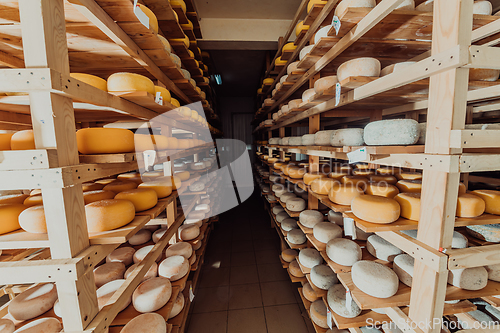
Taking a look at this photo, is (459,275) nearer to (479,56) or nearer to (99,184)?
(479,56)

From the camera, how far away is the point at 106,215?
0.98 metres

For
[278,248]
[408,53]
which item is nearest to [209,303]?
[278,248]

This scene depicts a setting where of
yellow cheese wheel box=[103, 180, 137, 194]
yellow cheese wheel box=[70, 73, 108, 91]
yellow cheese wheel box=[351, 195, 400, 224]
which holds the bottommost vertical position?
yellow cheese wheel box=[351, 195, 400, 224]

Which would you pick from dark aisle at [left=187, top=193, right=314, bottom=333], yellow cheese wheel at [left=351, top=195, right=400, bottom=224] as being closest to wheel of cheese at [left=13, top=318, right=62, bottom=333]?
dark aisle at [left=187, top=193, right=314, bottom=333]

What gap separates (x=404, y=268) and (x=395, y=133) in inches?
33.1

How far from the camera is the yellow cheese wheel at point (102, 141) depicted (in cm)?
100

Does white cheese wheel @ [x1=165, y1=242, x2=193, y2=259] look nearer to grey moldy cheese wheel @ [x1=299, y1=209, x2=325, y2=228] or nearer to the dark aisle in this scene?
the dark aisle

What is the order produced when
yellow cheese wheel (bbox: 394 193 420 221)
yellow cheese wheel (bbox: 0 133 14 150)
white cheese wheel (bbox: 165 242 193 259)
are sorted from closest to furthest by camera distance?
yellow cheese wheel (bbox: 0 133 14 150)
yellow cheese wheel (bbox: 394 193 420 221)
white cheese wheel (bbox: 165 242 193 259)

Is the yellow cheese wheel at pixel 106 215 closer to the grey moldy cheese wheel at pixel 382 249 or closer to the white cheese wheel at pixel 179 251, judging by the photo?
the white cheese wheel at pixel 179 251

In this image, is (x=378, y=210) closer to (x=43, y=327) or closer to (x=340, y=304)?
(x=340, y=304)

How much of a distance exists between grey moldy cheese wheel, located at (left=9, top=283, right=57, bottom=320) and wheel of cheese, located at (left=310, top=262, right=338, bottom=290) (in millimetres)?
1926

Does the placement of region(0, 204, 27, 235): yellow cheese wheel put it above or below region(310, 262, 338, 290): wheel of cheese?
above

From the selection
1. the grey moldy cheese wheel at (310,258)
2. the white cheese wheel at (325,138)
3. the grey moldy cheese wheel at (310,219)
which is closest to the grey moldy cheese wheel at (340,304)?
the grey moldy cheese wheel at (310,258)

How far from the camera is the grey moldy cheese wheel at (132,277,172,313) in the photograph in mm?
1351
